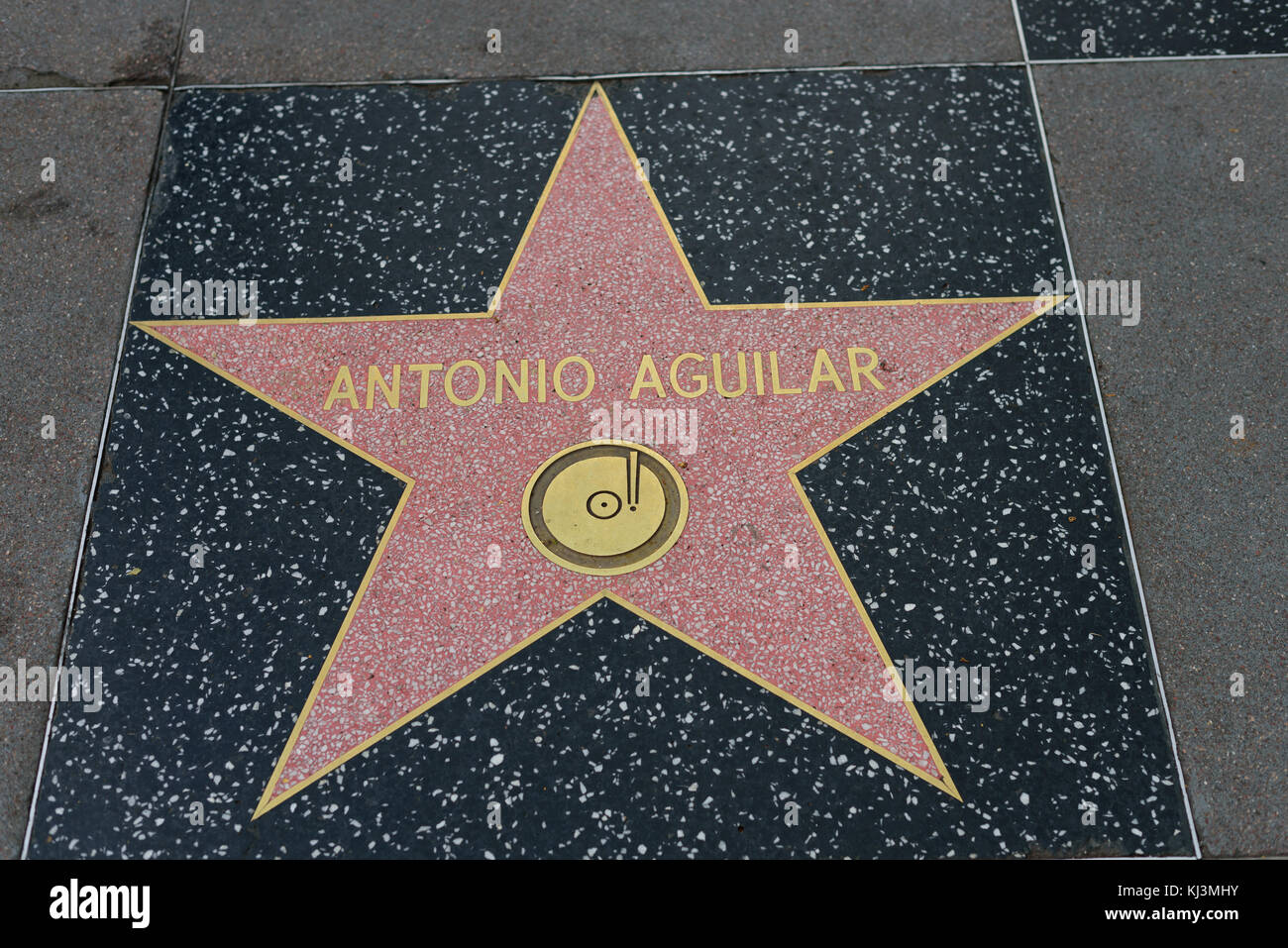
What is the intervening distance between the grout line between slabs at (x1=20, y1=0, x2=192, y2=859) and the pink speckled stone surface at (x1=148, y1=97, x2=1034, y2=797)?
0.66 feet

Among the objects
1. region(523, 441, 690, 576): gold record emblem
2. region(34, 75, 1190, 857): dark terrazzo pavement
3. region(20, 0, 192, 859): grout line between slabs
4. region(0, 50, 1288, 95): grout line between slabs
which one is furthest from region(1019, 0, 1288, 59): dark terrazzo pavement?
region(20, 0, 192, 859): grout line between slabs

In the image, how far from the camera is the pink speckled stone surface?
247 centimetres

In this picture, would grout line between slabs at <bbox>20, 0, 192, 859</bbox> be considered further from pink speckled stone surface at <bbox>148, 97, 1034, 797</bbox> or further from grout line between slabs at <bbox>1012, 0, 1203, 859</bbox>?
grout line between slabs at <bbox>1012, 0, 1203, 859</bbox>

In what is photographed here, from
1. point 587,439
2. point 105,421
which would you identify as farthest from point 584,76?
point 105,421

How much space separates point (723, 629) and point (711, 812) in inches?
17.5

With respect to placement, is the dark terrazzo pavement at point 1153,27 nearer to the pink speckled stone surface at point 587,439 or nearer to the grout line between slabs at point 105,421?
the pink speckled stone surface at point 587,439

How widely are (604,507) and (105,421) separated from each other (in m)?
1.46

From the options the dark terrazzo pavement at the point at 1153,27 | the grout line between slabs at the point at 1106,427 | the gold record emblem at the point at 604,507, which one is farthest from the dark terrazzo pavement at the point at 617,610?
the dark terrazzo pavement at the point at 1153,27

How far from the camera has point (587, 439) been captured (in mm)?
2801

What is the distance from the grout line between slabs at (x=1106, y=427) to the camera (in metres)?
2.35

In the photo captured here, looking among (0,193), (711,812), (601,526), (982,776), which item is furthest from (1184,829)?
(0,193)

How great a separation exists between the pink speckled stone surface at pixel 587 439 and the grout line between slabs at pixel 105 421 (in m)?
0.20

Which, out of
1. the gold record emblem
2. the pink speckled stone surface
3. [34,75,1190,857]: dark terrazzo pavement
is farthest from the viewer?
the gold record emblem

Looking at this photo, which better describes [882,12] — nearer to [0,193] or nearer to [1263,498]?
[1263,498]
